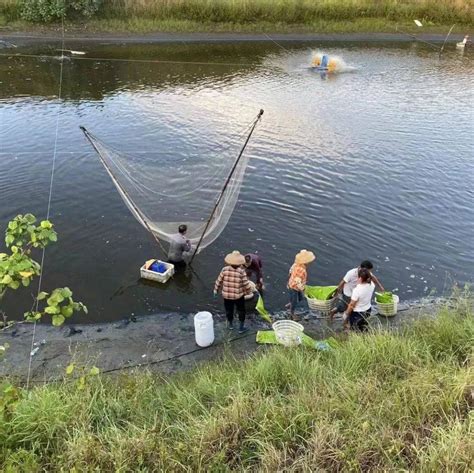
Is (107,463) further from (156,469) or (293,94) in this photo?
(293,94)

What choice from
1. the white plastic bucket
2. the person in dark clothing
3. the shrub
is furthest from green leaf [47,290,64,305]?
the shrub

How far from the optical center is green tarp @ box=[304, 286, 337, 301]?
8.79m

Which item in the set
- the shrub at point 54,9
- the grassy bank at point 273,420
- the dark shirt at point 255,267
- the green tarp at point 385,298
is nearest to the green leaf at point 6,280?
the grassy bank at point 273,420

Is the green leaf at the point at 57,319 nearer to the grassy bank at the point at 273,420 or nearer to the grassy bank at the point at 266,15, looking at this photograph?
the grassy bank at the point at 273,420

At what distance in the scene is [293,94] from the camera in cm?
2216

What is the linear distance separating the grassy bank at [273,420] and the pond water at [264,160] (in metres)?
3.64

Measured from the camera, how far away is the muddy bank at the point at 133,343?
746 cm

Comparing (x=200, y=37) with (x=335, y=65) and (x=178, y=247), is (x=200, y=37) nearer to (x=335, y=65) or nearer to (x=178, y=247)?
(x=335, y=65)

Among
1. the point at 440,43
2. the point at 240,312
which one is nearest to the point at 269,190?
the point at 240,312

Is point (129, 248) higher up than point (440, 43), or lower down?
lower down

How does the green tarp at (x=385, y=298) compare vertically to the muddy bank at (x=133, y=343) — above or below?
above

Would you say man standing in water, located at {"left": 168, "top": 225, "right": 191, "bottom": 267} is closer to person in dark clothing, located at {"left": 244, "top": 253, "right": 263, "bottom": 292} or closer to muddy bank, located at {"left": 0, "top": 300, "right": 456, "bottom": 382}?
muddy bank, located at {"left": 0, "top": 300, "right": 456, "bottom": 382}

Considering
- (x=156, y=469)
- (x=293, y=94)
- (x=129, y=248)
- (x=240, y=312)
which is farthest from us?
(x=293, y=94)

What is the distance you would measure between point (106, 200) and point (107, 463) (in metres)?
9.05
